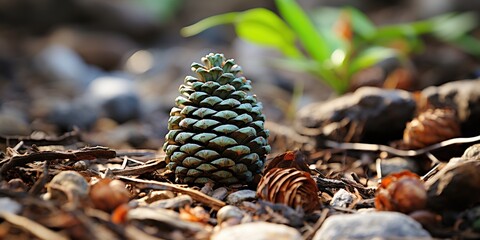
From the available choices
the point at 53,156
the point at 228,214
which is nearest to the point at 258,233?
the point at 228,214

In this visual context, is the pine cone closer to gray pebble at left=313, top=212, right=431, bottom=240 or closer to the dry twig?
the dry twig

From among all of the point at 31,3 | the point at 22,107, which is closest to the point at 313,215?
the point at 22,107

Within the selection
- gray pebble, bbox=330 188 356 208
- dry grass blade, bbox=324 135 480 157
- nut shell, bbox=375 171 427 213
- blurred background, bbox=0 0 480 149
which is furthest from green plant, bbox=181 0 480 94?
nut shell, bbox=375 171 427 213

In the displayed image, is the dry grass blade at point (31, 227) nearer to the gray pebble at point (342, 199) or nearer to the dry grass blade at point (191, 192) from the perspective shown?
the dry grass blade at point (191, 192)

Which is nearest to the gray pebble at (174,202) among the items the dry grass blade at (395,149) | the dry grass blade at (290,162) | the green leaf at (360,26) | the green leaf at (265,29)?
the dry grass blade at (290,162)

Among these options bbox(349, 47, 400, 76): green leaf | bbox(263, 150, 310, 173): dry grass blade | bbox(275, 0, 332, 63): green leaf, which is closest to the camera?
bbox(263, 150, 310, 173): dry grass blade
